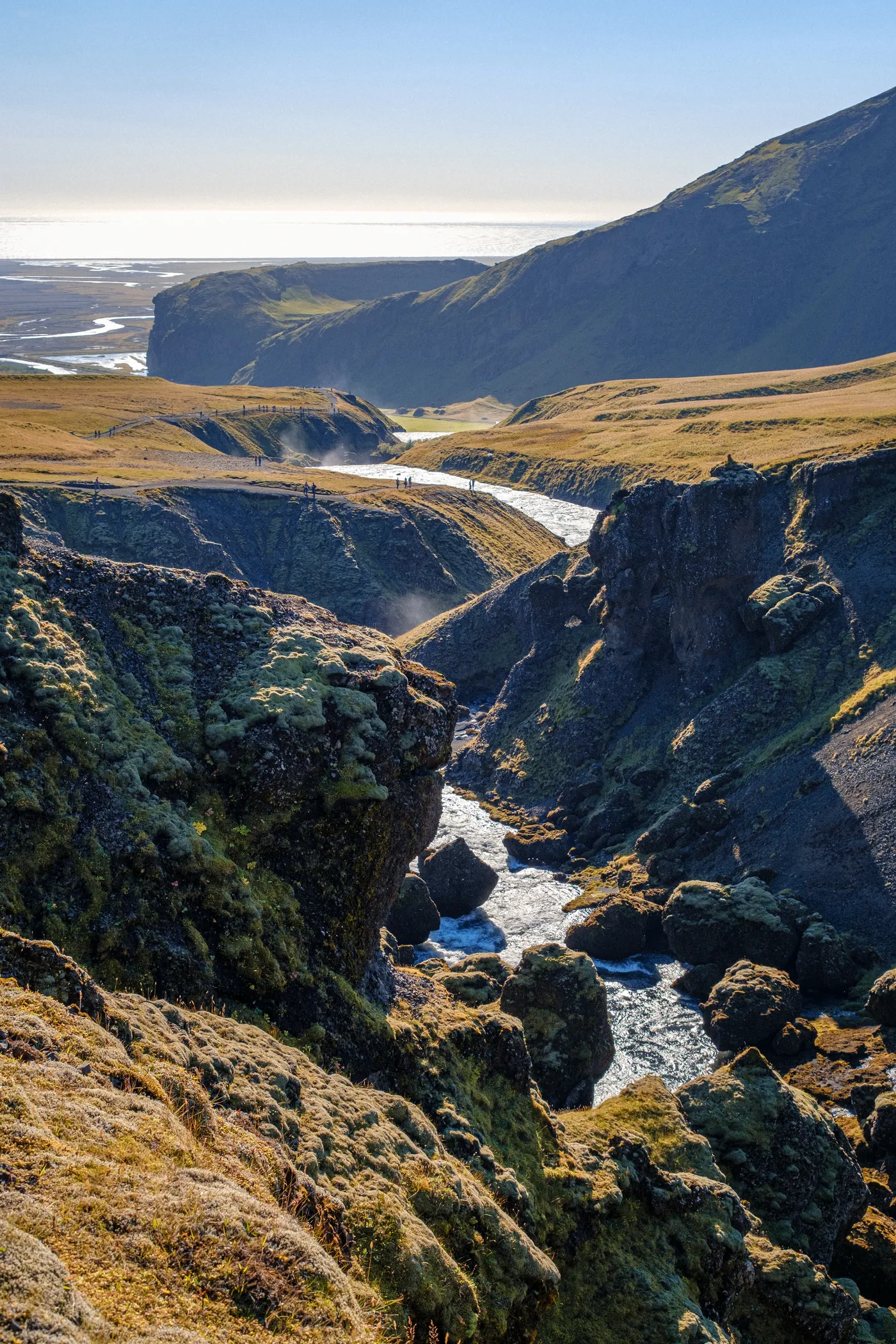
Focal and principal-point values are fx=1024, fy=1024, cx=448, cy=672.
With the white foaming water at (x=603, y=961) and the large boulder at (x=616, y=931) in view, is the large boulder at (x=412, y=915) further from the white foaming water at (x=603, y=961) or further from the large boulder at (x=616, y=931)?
the large boulder at (x=616, y=931)

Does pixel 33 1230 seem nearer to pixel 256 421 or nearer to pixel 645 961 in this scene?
pixel 645 961

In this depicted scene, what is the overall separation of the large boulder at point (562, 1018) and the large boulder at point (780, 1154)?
17.8 feet

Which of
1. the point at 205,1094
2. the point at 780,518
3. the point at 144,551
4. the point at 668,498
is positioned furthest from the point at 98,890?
the point at 144,551

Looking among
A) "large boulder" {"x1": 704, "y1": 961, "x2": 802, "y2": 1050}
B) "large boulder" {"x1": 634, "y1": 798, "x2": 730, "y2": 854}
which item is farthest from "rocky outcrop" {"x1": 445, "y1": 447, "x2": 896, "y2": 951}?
"large boulder" {"x1": 704, "y1": 961, "x2": 802, "y2": 1050}

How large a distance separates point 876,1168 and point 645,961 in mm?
18649

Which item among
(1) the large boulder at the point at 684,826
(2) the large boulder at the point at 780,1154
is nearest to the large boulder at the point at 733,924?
(1) the large boulder at the point at 684,826

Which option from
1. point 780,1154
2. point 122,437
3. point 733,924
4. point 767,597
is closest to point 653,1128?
point 780,1154

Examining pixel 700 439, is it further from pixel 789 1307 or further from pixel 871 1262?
pixel 789 1307

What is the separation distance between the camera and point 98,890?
22.3m

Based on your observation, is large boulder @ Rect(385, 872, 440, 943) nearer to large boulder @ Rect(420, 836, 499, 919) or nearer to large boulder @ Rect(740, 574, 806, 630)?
large boulder @ Rect(420, 836, 499, 919)

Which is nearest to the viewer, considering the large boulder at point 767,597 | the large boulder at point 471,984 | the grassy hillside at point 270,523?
the large boulder at point 471,984

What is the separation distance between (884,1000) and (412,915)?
22.2m

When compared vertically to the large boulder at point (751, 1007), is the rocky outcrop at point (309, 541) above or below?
above

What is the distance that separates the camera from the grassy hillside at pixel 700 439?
123688mm
